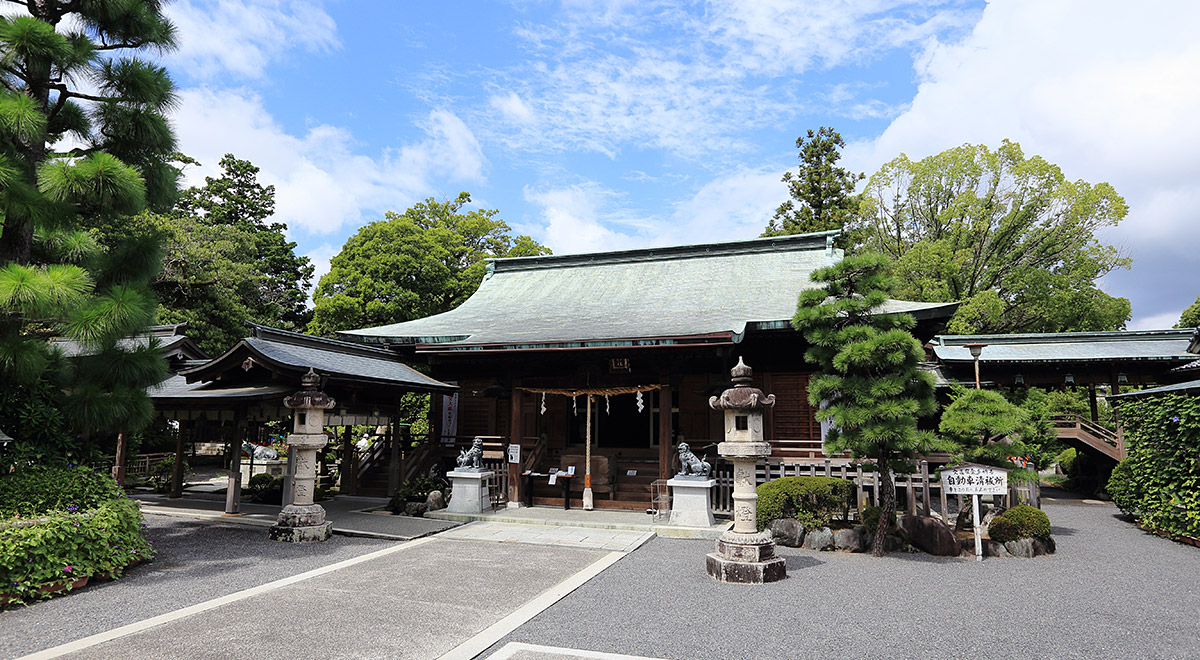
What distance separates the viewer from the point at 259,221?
3650cm

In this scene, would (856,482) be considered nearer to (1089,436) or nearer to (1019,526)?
(1019,526)

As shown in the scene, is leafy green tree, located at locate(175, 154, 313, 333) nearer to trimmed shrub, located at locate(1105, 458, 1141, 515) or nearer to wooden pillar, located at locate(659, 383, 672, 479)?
wooden pillar, located at locate(659, 383, 672, 479)

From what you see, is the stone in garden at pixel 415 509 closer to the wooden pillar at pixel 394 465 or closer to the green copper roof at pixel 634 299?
the wooden pillar at pixel 394 465

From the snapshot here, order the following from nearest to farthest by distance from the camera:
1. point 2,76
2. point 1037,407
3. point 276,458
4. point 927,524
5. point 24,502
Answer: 1. point 24,502
2. point 2,76
3. point 927,524
4. point 1037,407
5. point 276,458

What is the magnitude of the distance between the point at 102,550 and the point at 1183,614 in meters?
12.4

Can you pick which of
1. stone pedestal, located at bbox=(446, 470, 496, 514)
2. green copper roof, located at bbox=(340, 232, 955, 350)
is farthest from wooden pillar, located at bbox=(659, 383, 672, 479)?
stone pedestal, located at bbox=(446, 470, 496, 514)

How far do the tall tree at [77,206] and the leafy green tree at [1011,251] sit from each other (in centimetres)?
2631

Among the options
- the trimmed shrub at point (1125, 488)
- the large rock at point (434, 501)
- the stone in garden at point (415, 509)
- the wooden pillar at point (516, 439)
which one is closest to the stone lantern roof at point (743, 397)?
the wooden pillar at point (516, 439)

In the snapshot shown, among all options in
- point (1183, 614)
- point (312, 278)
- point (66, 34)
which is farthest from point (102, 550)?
point (312, 278)

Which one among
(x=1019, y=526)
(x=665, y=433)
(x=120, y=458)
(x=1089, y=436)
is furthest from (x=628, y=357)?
(x=1089, y=436)

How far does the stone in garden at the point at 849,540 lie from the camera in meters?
9.55

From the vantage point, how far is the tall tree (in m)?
7.16

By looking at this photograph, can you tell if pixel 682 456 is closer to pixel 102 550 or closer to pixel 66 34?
pixel 102 550

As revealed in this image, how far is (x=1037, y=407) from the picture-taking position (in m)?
13.9
